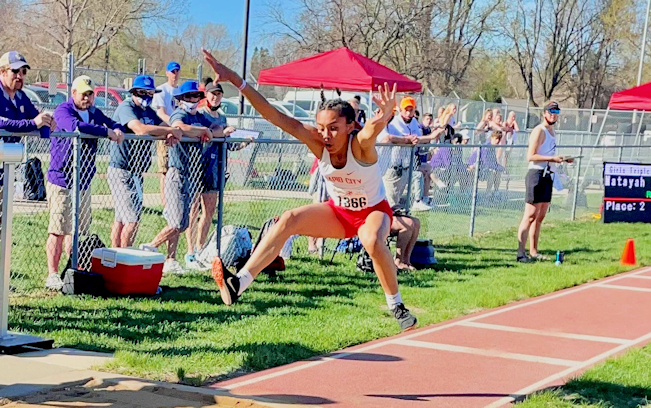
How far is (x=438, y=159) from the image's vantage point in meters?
17.5

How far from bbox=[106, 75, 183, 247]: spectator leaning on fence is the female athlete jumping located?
3.13 m

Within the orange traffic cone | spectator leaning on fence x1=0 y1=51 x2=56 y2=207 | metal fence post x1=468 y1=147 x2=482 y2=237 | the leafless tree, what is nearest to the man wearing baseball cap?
metal fence post x1=468 y1=147 x2=482 y2=237

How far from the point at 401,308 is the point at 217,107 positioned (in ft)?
16.4

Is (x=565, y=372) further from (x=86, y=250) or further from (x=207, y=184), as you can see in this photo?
(x=207, y=184)

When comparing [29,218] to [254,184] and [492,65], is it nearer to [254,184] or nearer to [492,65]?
[254,184]

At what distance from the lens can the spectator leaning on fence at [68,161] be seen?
363 inches

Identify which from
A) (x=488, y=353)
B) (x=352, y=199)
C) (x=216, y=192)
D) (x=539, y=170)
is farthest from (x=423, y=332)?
(x=539, y=170)

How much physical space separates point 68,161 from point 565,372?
16.6ft

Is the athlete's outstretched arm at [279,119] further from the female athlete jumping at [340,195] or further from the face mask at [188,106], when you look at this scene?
the face mask at [188,106]

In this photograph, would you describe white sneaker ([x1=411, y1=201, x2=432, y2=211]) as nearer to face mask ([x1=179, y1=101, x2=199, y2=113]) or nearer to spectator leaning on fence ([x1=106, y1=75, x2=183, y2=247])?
face mask ([x1=179, y1=101, x2=199, y2=113])

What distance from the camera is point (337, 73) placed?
18625mm

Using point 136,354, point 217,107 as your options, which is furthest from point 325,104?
point 217,107

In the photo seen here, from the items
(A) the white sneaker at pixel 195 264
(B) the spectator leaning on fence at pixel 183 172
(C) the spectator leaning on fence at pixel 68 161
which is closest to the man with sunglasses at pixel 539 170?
(B) the spectator leaning on fence at pixel 183 172

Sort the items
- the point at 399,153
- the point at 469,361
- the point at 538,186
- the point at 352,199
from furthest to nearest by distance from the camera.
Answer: the point at 399,153
the point at 538,186
the point at 469,361
the point at 352,199
